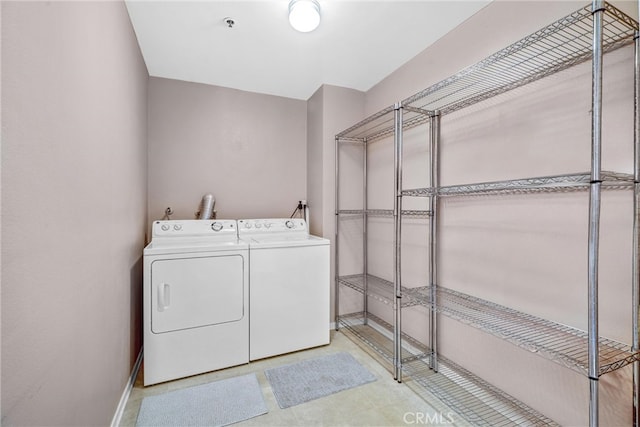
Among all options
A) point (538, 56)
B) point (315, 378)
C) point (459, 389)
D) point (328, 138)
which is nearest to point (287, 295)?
point (315, 378)

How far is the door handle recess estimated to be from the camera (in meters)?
1.88

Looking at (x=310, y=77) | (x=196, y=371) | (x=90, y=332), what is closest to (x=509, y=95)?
(x=310, y=77)

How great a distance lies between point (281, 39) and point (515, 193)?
1.81 metres

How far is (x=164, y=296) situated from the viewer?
1.89 meters

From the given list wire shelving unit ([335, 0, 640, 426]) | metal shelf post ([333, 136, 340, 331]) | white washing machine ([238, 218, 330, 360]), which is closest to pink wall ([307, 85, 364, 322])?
metal shelf post ([333, 136, 340, 331])

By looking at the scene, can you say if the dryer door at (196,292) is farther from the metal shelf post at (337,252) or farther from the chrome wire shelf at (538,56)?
the chrome wire shelf at (538,56)

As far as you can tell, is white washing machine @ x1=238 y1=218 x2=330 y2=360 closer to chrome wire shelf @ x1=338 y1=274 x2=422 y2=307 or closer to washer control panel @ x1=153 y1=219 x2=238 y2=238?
washer control panel @ x1=153 y1=219 x2=238 y2=238

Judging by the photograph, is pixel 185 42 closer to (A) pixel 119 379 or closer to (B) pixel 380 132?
(B) pixel 380 132

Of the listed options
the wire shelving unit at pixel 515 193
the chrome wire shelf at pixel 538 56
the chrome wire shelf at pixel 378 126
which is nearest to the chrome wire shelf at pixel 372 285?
the wire shelving unit at pixel 515 193

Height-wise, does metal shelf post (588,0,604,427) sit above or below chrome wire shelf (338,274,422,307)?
above

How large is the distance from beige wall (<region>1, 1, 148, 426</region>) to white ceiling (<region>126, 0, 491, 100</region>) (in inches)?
15.4

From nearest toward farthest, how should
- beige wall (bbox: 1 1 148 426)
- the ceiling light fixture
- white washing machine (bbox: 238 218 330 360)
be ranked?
beige wall (bbox: 1 1 148 426) → the ceiling light fixture → white washing machine (bbox: 238 218 330 360)

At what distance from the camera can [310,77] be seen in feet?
8.53

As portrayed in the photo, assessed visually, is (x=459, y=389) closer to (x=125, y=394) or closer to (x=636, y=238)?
(x=636, y=238)
